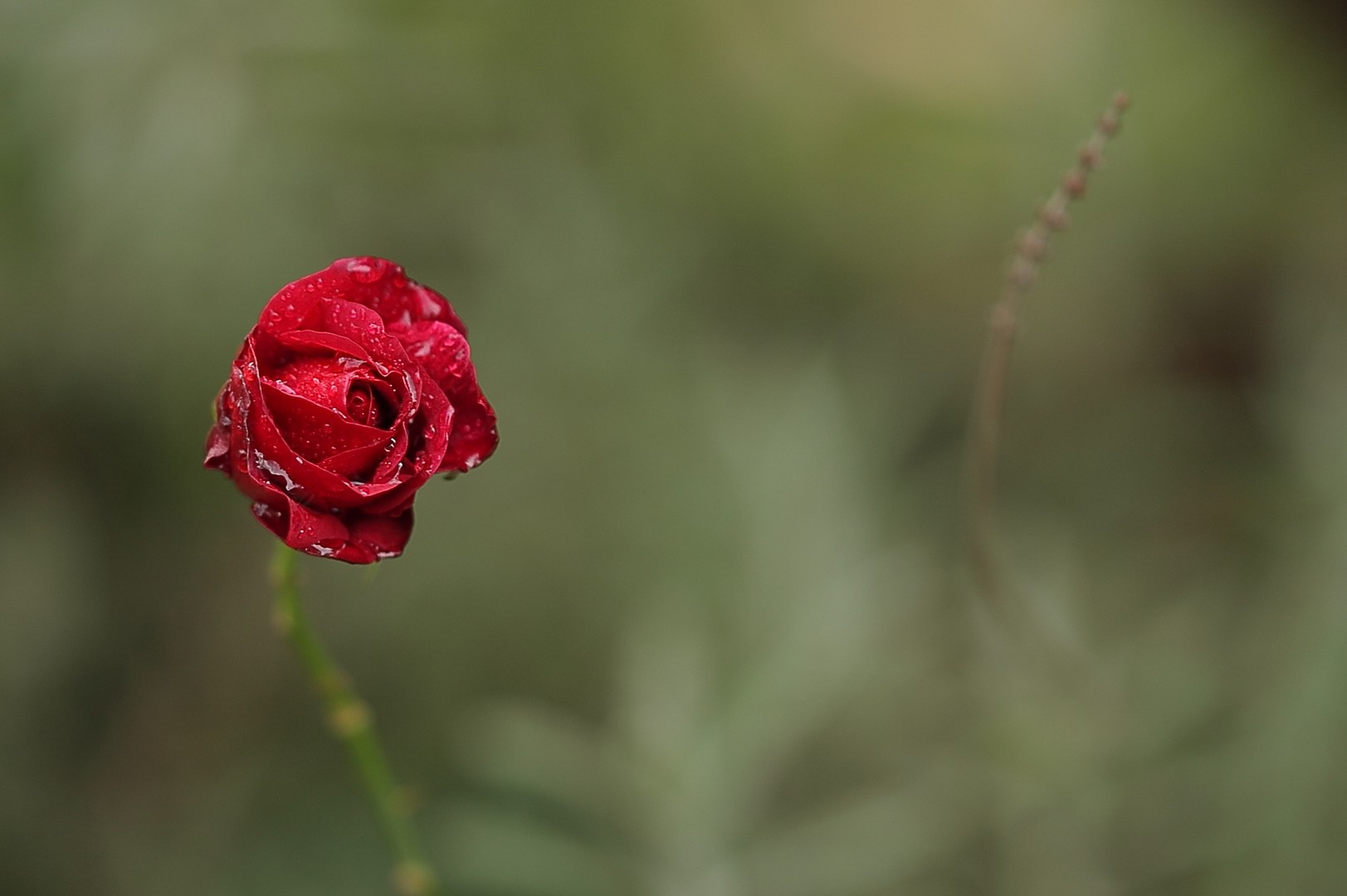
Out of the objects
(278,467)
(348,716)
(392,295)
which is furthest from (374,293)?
(348,716)

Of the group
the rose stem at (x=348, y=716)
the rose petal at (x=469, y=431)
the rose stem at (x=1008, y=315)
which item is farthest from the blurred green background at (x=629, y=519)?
the rose petal at (x=469, y=431)

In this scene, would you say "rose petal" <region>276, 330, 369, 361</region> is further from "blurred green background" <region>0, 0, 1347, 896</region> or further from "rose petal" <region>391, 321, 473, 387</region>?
"blurred green background" <region>0, 0, 1347, 896</region>

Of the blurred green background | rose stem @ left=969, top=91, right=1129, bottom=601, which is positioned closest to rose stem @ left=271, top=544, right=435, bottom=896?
the blurred green background

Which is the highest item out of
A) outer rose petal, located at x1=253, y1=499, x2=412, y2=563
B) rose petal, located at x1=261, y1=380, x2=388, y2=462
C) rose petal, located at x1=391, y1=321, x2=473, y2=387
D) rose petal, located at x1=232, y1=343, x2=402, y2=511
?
rose petal, located at x1=391, y1=321, x2=473, y2=387

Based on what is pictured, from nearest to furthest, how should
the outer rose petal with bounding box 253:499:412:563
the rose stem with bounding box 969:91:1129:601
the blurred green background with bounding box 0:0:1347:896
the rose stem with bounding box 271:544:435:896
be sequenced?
the outer rose petal with bounding box 253:499:412:563 → the rose stem with bounding box 271:544:435:896 → the rose stem with bounding box 969:91:1129:601 → the blurred green background with bounding box 0:0:1347:896

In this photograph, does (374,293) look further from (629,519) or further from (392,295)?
(629,519)

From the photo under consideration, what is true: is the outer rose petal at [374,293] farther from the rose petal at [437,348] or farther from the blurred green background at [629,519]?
the blurred green background at [629,519]

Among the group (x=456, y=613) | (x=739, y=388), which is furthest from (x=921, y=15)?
(x=456, y=613)
